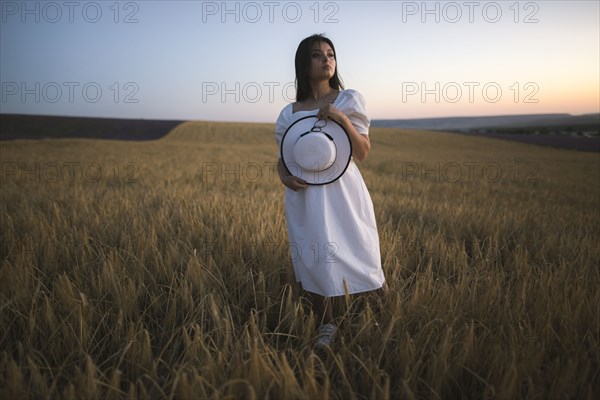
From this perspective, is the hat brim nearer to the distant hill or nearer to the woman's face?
the woman's face

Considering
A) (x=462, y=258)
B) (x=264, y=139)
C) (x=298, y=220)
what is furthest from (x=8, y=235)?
(x=264, y=139)

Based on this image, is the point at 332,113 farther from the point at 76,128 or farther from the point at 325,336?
the point at 76,128

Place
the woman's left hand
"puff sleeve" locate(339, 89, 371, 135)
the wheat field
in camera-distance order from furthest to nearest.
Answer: "puff sleeve" locate(339, 89, 371, 135) → the woman's left hand → the wheat field

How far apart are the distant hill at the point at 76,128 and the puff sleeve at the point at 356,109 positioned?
36.9 meters

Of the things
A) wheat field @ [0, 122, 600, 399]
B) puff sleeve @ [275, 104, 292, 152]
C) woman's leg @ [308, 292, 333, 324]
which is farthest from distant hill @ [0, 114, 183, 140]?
woman's leg @ [308, 292, 333, 324]

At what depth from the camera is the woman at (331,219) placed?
4.66 ft

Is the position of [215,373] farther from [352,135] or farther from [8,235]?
[8,235]

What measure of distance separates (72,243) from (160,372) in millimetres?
1491

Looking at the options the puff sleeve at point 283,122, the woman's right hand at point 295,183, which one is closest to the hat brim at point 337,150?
the woman's right hand at point 295,183

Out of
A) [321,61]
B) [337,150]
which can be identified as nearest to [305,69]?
[321,61]

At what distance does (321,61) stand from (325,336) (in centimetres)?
130

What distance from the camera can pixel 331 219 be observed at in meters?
1.46

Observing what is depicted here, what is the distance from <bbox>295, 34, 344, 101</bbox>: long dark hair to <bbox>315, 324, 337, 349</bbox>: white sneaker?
1.18 metres

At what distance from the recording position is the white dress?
1424 mm
